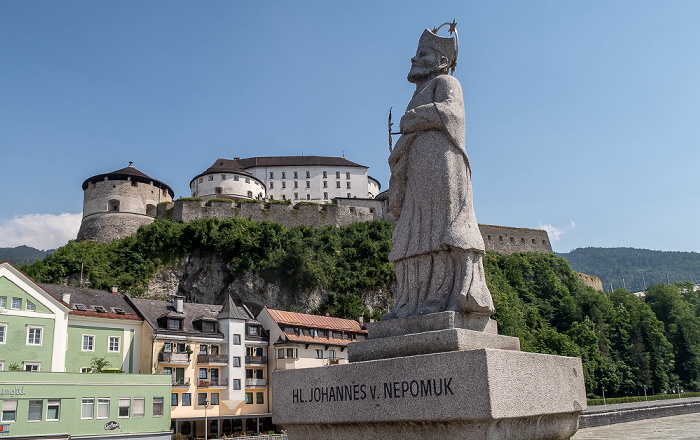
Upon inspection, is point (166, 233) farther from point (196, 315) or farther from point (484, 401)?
point (484, 401)

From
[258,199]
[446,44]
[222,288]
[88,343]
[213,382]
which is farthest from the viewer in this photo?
[258,199]

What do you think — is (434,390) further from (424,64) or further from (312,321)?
(312,321)

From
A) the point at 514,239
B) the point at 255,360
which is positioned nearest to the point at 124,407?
the point at 255,360

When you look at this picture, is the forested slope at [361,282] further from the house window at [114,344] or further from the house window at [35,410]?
the house window at [35,410]

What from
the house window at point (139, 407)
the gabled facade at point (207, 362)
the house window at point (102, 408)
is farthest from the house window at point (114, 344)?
the house window at point (102, 408)

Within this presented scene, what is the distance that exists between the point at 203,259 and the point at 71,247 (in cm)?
1168

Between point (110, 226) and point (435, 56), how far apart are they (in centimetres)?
5567

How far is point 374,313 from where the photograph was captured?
50281 millimetres

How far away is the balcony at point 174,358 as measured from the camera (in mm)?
32219

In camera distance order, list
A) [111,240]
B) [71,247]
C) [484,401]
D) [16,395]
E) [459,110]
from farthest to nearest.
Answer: [111,240] → [71,247] → [16,395] → [459,110] → [484,401]

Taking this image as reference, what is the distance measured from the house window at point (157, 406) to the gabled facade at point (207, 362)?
131 inches

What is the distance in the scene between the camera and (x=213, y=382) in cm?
3453

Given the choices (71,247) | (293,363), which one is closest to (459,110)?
(293,363)

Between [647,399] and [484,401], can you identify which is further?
[647,399]
